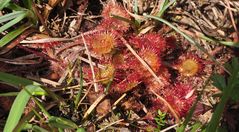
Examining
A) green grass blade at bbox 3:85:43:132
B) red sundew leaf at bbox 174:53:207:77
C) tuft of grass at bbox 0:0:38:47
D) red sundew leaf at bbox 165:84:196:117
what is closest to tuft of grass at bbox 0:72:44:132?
green grass blade at bbox 3:85:43:132

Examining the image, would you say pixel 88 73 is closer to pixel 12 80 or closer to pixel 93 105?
pixel 93 105

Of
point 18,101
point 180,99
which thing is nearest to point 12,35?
point 18,101

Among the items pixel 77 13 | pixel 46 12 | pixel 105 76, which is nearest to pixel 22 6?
pixel 46 12

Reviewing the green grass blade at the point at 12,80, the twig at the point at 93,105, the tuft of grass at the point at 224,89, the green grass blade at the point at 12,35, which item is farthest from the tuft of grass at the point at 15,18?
the tuft of grass at the point at 224,89

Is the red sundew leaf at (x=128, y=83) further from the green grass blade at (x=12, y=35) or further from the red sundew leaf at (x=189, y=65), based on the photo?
the green grass blade at (x=12, y=35)

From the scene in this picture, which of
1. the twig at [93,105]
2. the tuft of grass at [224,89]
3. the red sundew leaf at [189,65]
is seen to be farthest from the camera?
the red sundew leaf at [189,65]
